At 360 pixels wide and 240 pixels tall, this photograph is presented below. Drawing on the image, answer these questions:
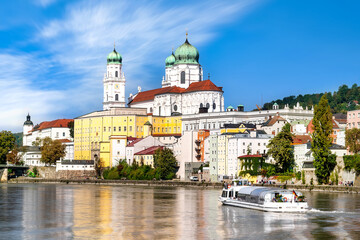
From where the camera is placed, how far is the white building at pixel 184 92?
147250 millimetres

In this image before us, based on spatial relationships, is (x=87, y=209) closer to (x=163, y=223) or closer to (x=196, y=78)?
(x=163, y=223)

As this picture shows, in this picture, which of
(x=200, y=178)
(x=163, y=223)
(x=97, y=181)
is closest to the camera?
(x=163, y=223)

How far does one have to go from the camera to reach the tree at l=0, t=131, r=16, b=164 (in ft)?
464

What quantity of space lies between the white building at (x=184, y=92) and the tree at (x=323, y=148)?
69.0m

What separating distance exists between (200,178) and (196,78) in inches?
2288

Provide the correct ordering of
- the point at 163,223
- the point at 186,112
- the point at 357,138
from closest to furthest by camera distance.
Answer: the point at 163,223, the point at 357,138, the point at 186,112

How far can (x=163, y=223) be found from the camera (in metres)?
41.0

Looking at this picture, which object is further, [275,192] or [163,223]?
[275,192]

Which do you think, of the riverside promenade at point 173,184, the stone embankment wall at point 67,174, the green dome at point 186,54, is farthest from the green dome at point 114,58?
the riverside promenade at point 173,184

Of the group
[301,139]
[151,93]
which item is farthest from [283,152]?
[151,93]

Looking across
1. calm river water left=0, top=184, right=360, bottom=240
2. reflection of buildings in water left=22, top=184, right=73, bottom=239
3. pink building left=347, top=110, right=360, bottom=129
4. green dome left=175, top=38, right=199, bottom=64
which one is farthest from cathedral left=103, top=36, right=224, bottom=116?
calm river water left=0, top=184, right=360, bottom=240

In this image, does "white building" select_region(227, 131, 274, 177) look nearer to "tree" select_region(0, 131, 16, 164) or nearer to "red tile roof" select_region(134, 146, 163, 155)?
"red tile roof" select_region(134, 146, 163, 155)

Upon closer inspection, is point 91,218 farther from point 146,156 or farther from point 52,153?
Answer: point 52,153

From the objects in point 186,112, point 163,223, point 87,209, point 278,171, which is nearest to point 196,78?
point 186,112
